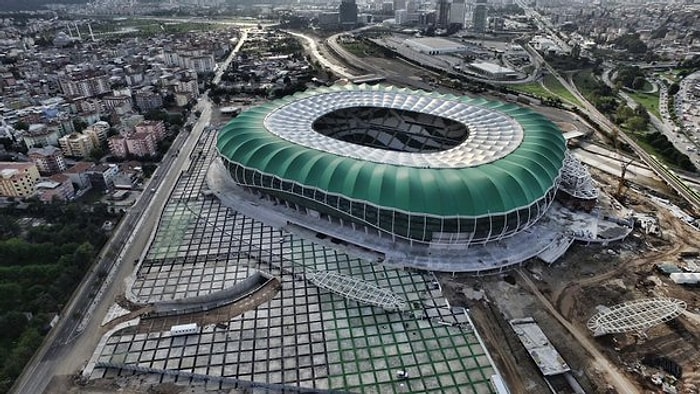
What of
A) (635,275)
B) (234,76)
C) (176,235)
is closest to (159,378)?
(176,235)

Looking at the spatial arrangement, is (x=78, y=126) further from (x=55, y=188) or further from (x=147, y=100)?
(x=55, y=188)

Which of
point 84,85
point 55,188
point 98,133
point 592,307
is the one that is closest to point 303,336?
point 592,307

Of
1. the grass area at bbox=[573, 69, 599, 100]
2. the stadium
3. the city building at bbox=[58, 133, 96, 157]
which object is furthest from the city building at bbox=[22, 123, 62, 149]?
the grass area at bbox=[573, 69, 599, 100]

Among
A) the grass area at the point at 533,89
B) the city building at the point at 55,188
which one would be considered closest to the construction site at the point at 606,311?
the city building at the point at 55,188

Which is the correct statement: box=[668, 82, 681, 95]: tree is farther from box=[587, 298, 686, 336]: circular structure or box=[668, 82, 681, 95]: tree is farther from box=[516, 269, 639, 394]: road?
box=[516, 269, 639, 394]: road

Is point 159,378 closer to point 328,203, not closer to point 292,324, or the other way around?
point 292,324

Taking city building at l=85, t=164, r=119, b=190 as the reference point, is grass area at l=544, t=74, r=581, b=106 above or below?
below

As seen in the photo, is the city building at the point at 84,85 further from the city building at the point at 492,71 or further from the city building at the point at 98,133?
the city building at the point at 492,71
